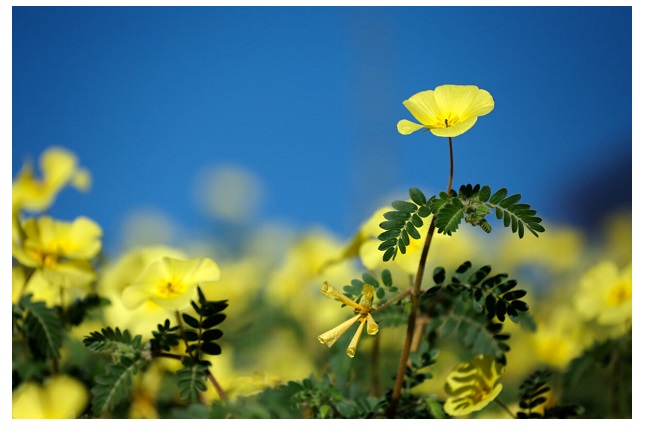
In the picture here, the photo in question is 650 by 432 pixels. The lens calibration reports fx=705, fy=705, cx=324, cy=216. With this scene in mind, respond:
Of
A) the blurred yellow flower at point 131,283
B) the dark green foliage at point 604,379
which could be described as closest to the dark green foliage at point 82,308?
the blurred yellow flower at point 131,283

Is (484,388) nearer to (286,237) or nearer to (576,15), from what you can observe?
(576,15)

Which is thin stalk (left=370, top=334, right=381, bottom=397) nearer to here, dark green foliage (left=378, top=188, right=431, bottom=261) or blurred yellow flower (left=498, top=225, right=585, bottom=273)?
dark green foliage (left=378, top=188, right=431, bottom=261)

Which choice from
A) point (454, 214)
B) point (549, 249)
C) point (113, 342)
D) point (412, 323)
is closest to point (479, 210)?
point (454, 214)

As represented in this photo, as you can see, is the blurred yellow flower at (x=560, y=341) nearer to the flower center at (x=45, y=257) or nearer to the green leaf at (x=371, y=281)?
the green leaf at (x=371, y=281)

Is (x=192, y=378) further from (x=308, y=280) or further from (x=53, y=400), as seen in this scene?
(x=308, y=280)

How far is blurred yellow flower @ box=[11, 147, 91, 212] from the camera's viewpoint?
941 millimetres

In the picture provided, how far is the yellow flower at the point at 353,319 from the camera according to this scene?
0.53m

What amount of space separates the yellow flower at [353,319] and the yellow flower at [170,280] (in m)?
0.14

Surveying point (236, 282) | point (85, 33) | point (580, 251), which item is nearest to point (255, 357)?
point (236, 282)

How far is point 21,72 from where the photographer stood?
3.36 feet

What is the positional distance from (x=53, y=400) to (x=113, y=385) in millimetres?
163

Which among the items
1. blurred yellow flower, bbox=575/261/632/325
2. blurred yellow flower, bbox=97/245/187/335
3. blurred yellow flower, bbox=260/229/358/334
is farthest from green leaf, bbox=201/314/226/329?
blurred yellow flower, bbox=575/261/632/325

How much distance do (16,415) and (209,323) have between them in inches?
11.8
